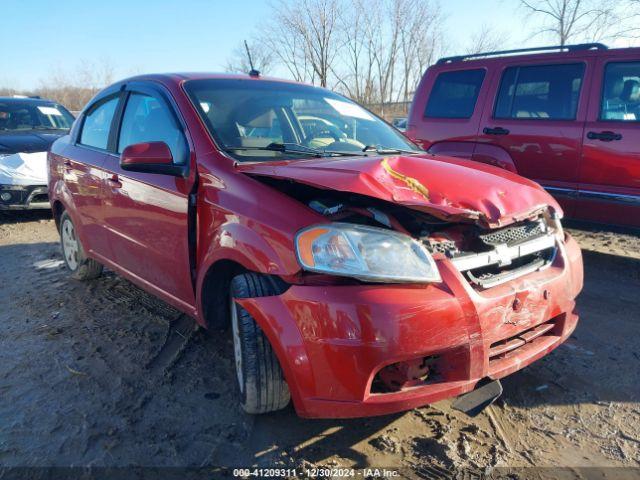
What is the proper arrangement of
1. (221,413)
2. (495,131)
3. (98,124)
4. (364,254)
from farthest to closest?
(495,131), (98,124), (221,413), (364,254)

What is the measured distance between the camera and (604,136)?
14.4ft

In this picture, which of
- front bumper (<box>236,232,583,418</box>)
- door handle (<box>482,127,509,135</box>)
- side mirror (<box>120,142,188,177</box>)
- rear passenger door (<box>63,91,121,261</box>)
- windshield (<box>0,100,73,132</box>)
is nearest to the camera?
front bumper (<box>236,232,583,418</box>)

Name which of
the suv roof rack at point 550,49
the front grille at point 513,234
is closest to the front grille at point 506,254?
the front grille at point 513,234

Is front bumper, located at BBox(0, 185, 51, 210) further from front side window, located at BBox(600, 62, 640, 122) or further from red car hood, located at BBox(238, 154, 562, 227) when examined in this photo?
front side window, located at BBox(600, 62, 640, 122)

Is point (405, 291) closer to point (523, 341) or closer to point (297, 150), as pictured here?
point (523, 341)

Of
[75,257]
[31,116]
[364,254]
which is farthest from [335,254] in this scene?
[31,116]

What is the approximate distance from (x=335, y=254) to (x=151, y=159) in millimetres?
1233

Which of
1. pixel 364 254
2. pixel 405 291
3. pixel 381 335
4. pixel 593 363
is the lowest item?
pixel 593 363

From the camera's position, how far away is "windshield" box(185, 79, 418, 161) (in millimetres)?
2758

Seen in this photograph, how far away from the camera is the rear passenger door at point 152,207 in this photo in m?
2.74

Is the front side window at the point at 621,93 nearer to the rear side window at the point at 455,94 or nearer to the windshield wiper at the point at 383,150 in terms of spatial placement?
the rear side window at the point at 455,94

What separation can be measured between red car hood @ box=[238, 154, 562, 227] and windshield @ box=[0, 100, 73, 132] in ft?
23.5

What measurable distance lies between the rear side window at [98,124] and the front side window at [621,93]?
4.18 meters

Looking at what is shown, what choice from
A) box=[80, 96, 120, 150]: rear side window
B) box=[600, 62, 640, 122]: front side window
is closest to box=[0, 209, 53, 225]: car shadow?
box=[80, 96, 120, 150]: rear side window
